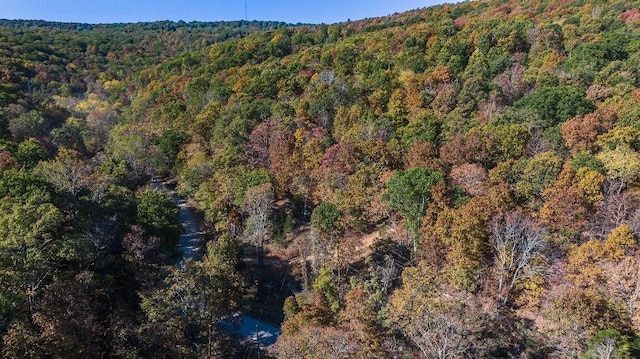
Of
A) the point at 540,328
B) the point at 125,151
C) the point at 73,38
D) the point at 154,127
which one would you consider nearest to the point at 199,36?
the point at 73,38

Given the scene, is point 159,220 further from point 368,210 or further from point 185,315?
point 368,210

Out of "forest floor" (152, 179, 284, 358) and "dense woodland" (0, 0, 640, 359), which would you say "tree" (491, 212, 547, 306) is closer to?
"dense woodland" (0, 0, 640, 359)

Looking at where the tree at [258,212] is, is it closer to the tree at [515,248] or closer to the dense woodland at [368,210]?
the dense woodland at [368,210]

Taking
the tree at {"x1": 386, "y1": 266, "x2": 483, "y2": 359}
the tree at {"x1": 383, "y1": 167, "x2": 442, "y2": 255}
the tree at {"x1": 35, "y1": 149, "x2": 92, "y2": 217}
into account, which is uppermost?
the tree at {"x1": 35, "y1": 149, "x2": 92, "y2": 217}

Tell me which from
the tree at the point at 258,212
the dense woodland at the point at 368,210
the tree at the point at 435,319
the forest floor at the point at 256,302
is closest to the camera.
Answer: the tree at the point at 435,319

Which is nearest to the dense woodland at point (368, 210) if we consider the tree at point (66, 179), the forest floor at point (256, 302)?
the tree at point (66, 179)

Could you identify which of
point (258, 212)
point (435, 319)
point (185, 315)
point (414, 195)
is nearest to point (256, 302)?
point (258, 212)

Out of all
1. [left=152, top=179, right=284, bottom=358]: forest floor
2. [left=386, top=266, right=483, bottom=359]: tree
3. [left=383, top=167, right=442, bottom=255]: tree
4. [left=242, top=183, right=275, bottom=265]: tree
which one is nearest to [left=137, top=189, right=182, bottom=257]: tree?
[left=152, top=179, right=284, bottom=358]: forest floor
